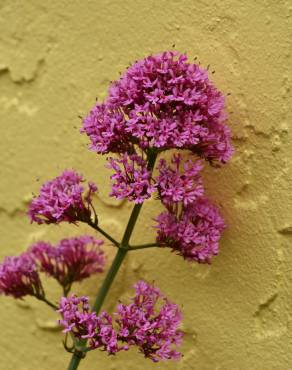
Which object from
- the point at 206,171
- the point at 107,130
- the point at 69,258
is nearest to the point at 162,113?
the point at 107,130

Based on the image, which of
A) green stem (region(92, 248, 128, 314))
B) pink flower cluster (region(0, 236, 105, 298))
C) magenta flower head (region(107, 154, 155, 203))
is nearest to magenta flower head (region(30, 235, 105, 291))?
pink flower cluster (region(0, 236, 105, 298))

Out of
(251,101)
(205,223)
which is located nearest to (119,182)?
(205,223)

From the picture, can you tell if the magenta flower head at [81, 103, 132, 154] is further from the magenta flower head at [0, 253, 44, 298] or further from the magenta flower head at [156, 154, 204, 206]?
the magenta flower head at [0, 253, 44, 298]

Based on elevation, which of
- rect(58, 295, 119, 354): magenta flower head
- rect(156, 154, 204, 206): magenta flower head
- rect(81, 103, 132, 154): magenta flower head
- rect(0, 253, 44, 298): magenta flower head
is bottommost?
rect(58, 295, 119, 354): magenta flower head

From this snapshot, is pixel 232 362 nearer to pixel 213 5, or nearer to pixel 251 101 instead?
pixel 251 101

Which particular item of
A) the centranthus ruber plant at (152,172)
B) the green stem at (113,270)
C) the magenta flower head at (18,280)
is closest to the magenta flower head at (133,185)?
the centranthus ruber plant at (152,172)

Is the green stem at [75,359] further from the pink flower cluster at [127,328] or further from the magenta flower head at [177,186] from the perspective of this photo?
the magenta flower head at [177,186]

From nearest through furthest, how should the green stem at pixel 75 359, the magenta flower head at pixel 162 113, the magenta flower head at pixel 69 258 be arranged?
1. the magenta flower head at pixel 162 113
2. the green stem at pixel 75 359
3. the magenta flower head at pixel 69 258
